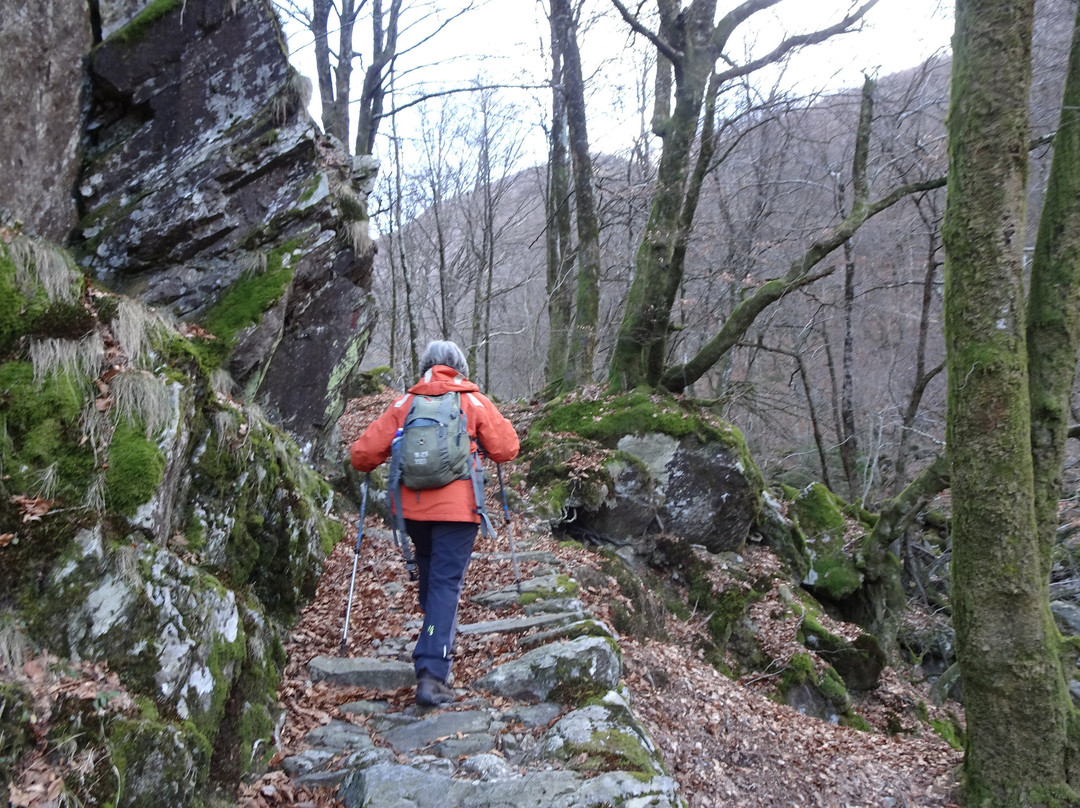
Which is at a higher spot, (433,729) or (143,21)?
(143,21)

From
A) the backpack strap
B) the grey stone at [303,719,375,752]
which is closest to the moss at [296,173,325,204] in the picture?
the backpack strap

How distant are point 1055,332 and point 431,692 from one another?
217 inches

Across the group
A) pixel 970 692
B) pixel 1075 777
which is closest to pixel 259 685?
pixel 970 692

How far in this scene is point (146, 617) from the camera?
3535 millimetres

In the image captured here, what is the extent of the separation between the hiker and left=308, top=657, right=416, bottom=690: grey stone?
17.9 inches

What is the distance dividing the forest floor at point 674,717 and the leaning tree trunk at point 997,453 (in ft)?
2.60

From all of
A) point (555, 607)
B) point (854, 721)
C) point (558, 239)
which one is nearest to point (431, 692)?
point (555, 607)

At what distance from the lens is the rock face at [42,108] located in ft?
20.0

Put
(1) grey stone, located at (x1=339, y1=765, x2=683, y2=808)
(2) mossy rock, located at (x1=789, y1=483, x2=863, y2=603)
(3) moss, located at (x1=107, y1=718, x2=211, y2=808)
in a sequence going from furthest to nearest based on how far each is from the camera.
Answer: (2) mossy rock, located at (x1=789, y1=483, x2=863, y2=603) → (1) grey stone, located at (x1=339, y1=765, x2=683, y2=808) → (3) moss, located at (x1=107, y1=718, x2=211, y2=808)

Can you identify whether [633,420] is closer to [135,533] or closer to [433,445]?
[433,445]

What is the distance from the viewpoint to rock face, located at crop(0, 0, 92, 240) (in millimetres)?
6102

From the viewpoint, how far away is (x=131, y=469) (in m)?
3.95

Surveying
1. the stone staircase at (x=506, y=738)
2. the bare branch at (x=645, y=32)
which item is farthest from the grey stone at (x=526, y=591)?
the bare branch at (x=645, y=32)

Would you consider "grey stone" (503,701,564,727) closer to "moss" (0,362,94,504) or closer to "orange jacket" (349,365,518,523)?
"orange jacket" (349,365,518,523)
